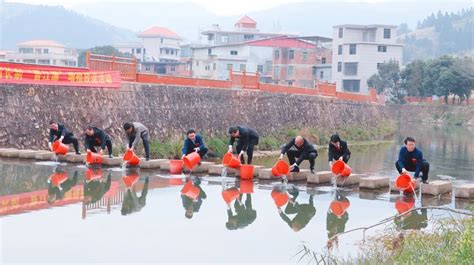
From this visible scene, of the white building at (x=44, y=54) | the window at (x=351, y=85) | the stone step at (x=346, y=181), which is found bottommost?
the stone step at (x=346, y=181)

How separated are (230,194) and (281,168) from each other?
1.61m

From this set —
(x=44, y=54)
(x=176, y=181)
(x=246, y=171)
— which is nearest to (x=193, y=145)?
(x=176, y=181)

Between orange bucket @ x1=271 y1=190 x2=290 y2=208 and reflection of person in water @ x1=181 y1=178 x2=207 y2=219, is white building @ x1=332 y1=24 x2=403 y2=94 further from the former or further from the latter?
reflection of person in water @ x1=181 y1=178 x2=207 y2=219

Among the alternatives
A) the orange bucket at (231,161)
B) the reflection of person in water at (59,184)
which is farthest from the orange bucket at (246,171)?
the reflection of person in water at (59,184)

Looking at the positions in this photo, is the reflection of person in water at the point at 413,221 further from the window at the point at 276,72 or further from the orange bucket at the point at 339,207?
the window at the point at 276,72

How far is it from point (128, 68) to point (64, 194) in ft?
44.8

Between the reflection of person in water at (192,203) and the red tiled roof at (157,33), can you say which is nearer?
the reflection of person in water at (192,203)

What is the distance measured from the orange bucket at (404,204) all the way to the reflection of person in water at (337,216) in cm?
85

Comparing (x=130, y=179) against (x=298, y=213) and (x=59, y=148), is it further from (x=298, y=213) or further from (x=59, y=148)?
(x=298, y=213)

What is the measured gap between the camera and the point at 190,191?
14.7 metres

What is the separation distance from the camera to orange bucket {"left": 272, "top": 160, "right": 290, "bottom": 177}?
15.6m

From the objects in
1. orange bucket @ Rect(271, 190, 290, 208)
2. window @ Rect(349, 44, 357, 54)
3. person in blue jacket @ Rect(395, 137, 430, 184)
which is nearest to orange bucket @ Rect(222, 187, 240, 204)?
orange bucket @ Rect(271, 190, 290, 208)

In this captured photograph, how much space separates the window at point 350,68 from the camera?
73812 mm

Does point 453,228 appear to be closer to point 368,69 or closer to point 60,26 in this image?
point 368,69
